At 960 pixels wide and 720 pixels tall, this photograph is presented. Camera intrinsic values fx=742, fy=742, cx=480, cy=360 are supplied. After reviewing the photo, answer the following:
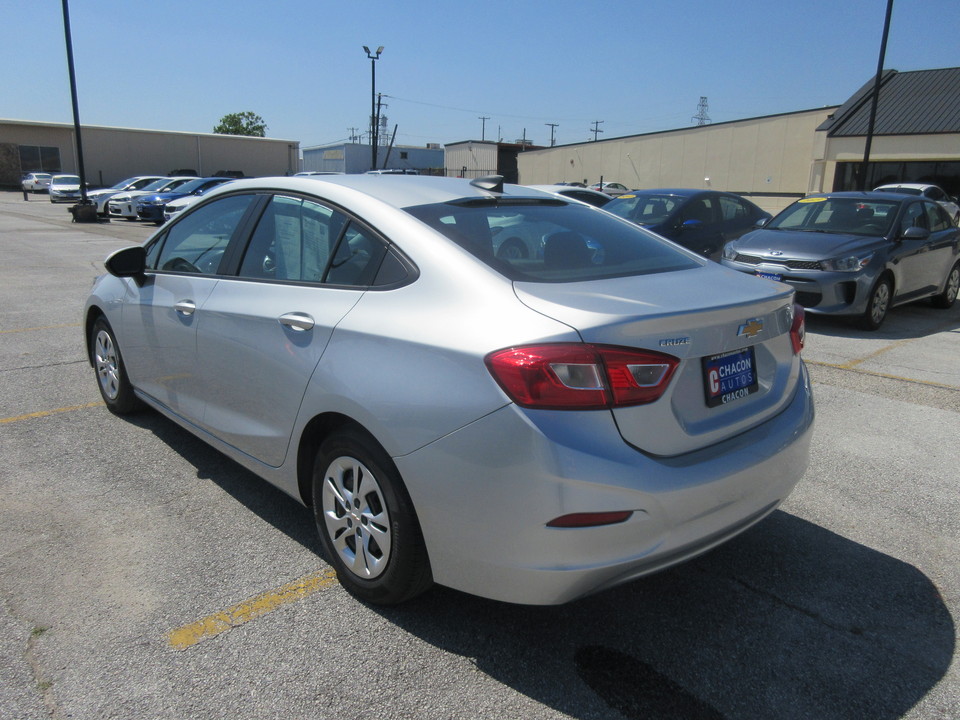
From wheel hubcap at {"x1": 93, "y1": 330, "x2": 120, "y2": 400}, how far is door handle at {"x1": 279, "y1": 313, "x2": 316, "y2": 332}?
2257mm

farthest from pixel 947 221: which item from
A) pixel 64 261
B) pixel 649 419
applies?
pixel 64 261

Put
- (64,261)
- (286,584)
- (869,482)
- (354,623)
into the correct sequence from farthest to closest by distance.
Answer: (64,261)
(869,482)
(286,584)
(354,623)

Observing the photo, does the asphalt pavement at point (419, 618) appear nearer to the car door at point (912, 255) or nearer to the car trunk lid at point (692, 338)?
the car trunk lid at point (692, 338)

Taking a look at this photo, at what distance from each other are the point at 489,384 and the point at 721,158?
46.1 metres

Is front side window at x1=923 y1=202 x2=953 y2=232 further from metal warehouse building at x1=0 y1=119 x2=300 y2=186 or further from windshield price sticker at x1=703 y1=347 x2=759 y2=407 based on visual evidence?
metal warehouse building at x1=0 y1=119 x2=300 y2=186

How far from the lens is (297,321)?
297 cm

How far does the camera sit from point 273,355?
121 inches

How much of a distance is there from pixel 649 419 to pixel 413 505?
85 cm

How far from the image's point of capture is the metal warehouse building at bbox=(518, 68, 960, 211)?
34.4 metres

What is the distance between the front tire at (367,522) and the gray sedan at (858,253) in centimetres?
684

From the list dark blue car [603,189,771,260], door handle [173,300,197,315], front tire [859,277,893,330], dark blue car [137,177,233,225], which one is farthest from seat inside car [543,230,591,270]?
dark blue car [137,177,233,225]

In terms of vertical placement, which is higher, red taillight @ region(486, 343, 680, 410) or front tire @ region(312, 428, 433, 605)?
red taillight @ region(486, 343, 680, 410)

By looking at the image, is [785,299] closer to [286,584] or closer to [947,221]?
[286,584]

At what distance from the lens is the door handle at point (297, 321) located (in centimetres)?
292
